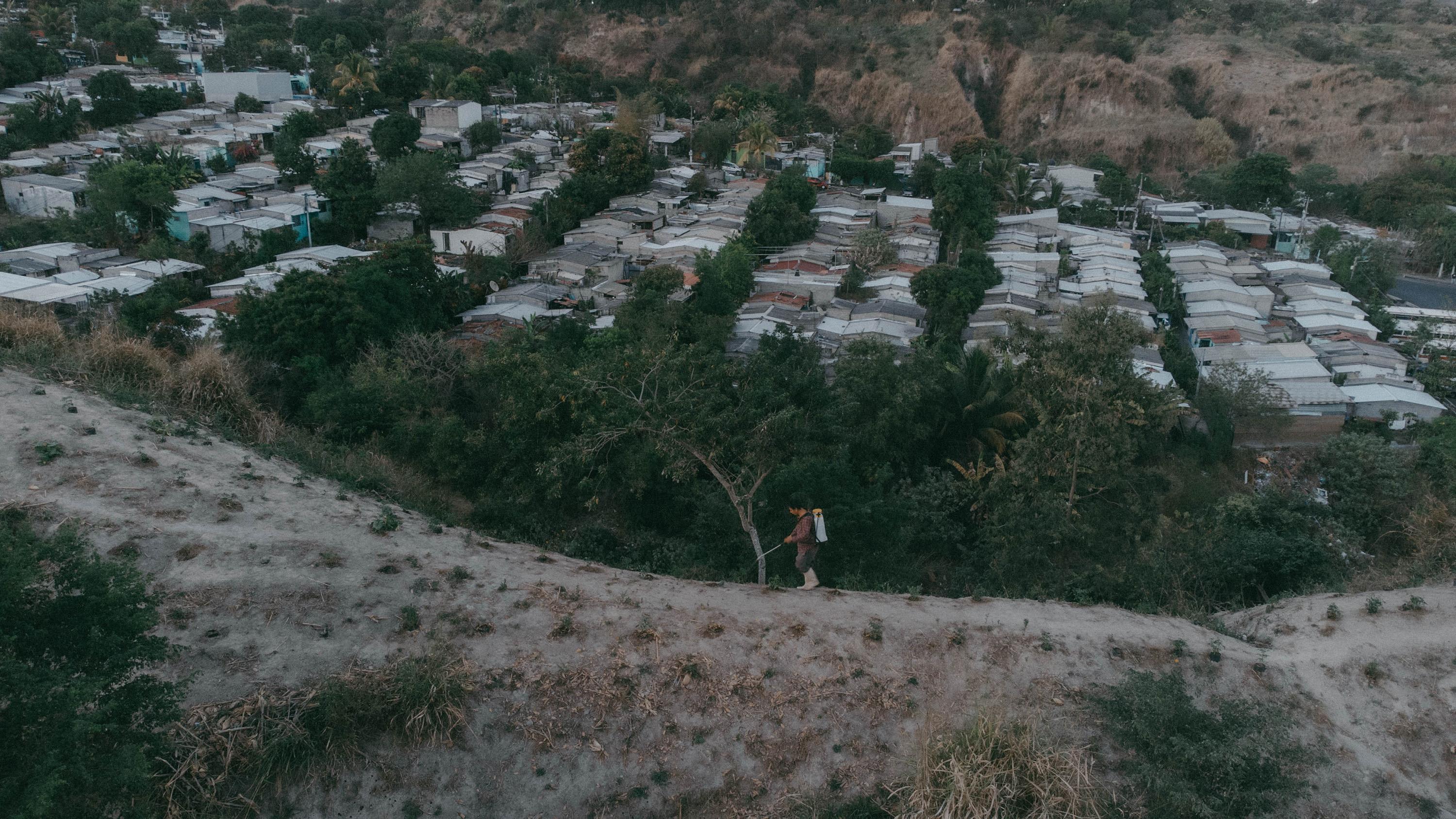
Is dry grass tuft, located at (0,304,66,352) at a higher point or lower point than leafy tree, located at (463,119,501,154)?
lower

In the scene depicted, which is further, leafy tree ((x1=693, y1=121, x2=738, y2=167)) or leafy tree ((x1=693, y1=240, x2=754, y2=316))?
leafy tree ((x1=693, y1=121, x2=738, y2=167))

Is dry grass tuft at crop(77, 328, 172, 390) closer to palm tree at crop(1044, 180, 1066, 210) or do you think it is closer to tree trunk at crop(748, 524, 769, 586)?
tree trunk at crop(748, 524, 769, 586)

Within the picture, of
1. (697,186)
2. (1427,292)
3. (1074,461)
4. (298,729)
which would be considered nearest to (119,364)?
(298,729)

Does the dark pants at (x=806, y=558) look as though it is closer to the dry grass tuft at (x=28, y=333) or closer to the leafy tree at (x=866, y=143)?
the dry grass tuft at (x=28, y=333)

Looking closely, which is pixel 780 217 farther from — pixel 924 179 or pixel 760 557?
pixel 760 557

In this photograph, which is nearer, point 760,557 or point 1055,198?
point 760,557

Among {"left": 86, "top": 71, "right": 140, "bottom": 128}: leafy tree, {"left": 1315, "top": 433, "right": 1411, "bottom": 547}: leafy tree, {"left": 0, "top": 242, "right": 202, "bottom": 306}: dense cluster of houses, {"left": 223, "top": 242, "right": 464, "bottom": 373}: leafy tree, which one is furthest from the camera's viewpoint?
{"left": 86, "top": 71, "right": 140, "bottom": 128}: leafy tree

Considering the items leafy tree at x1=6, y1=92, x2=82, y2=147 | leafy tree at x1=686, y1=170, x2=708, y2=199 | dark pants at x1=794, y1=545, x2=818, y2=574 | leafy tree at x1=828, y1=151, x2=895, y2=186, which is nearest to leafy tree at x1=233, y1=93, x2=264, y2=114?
leafy tree at x1=6, y1=92, x2=82, y2=147
